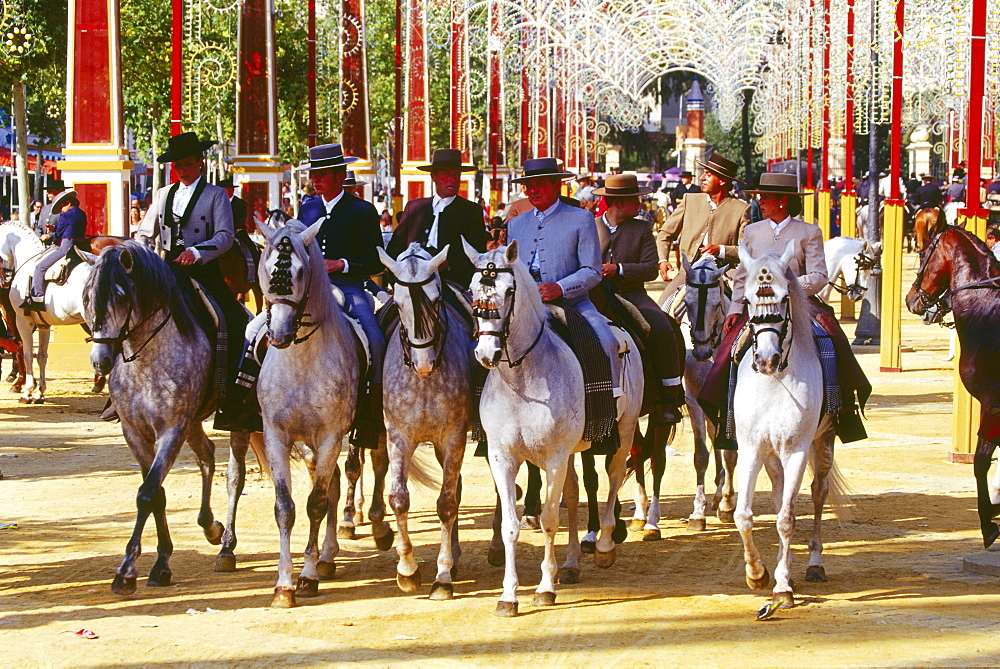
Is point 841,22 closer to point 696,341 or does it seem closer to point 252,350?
point 696,341

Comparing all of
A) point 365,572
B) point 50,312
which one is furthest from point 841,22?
point 365,572

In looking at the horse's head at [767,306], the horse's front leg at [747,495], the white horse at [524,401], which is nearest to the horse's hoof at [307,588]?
the white horse at [524,401]

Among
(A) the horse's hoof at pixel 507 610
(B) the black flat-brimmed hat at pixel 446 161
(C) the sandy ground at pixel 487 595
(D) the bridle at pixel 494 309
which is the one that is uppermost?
(B) the black flat-brimmed hat at pixel 446 161

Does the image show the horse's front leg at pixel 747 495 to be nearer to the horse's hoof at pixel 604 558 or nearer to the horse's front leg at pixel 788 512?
the horse's front leg at pixel 788 512

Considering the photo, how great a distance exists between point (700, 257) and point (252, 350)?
4.20 m

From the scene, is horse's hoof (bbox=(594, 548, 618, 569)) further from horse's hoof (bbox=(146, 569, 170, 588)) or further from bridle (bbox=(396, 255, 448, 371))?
horse's hoof (bbox=(146, 569, 170, 588))

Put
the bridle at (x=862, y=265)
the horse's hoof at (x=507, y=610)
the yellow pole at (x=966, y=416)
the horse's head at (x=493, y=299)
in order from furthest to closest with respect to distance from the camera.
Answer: the bridle at (x=862, y=265)
the yellow pole at (x=966, y=416)
the horse's hoof at (x=507, y=610)
the horse's head at (x=493, y=299)

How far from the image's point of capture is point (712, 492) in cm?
1319

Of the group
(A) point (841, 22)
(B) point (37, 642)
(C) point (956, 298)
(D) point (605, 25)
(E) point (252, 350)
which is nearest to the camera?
(B) point (37, 642)

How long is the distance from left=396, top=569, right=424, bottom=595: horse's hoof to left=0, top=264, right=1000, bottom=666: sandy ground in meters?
0.07

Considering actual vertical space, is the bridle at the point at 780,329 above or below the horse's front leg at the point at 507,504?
above

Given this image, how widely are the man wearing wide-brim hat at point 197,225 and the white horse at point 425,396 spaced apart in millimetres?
1530

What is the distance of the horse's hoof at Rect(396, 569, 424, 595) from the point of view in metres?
9.34

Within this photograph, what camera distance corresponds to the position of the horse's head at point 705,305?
1187 centimetres
